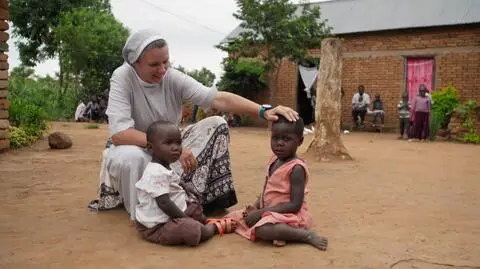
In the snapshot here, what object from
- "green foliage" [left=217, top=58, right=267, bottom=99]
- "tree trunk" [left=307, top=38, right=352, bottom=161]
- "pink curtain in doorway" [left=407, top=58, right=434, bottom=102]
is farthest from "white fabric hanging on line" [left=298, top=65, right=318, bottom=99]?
"tree trunk" [left=307, top=38, right=352, bottom=161]

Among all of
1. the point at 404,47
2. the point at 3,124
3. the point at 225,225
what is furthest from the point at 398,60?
the point at 225,225

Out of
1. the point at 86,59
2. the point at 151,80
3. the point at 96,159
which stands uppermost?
the point at 86,59

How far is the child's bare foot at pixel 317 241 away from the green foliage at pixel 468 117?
1112 cm

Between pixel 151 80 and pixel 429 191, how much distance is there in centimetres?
304

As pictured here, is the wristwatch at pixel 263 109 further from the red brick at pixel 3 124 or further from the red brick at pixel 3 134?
the red brick at pixel 3 134

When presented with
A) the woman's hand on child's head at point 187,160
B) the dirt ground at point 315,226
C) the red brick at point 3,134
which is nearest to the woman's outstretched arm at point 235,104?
the woman's hand on child's head at point 187,160

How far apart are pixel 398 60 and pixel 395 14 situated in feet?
5.39

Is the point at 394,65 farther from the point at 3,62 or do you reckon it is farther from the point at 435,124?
the point at 3,62

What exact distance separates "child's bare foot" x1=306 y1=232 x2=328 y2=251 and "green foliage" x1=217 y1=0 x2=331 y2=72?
12.3 meters

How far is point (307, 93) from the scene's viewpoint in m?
17.3

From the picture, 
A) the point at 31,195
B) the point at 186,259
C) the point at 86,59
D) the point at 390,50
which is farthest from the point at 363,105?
the point at 186,259

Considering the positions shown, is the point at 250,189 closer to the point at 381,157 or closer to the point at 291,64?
the point at 381,157

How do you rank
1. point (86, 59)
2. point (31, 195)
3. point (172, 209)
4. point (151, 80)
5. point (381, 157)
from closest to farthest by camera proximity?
point (172, 209)
point (151, 80)
point (31, 195)
point (381, 157)
point (86, 59)

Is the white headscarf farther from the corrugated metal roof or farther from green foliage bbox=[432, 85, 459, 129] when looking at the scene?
the corrugated metal roof
